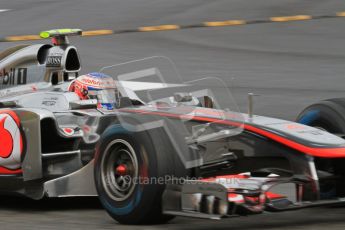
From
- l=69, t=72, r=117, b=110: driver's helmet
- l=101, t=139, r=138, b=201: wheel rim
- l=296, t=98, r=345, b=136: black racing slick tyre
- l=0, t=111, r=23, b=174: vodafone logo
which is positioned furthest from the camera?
l=69, t=72, r=117, b=110: driver's helmet

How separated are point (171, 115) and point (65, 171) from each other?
1.01 meters

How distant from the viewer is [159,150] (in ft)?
19.8

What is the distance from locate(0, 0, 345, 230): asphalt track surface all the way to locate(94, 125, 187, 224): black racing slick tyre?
9.3 inches

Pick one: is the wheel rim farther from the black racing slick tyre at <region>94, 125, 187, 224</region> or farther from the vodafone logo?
the vodafone logo

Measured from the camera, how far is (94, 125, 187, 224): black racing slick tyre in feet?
19.8

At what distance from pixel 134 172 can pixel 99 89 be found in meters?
1.85

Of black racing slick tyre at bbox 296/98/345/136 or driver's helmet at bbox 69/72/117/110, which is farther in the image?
driver's helmet at bbox 69/72/117/110

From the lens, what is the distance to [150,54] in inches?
622

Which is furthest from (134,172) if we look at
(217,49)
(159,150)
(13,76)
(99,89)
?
(217,49)

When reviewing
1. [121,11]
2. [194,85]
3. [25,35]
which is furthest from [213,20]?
[194,85]

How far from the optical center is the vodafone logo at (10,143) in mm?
7145

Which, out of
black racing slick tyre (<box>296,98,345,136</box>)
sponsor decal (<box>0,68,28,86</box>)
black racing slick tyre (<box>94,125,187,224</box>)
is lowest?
black racing slick tyre (<box>94,125,187,224</box>)

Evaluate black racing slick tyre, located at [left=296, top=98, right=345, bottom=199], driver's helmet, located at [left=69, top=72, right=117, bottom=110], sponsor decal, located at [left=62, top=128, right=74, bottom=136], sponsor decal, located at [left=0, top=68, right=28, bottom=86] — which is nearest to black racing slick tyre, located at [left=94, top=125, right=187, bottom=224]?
sponsor decal, located at [left=62, top=128, right=74, bottom=136]

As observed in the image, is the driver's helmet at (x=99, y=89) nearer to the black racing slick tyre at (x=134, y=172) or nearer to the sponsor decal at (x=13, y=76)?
the sponsor decal at (x=13, y=76)
